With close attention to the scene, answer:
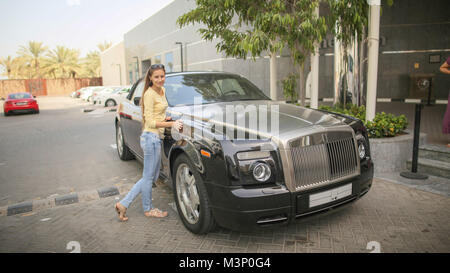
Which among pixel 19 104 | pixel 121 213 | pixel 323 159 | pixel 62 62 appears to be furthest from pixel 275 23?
pixel 62 62

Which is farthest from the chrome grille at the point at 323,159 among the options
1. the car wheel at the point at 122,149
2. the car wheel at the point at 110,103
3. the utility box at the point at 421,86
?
the car wheel at the point at 110,103

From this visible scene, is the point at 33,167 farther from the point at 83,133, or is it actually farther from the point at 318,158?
the point at 318,158

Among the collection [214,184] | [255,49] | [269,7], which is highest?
[269,7]

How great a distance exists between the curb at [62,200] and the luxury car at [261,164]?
5.05 ft

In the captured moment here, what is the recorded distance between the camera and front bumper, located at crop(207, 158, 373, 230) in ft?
9.54

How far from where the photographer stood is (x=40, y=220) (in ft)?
13.7

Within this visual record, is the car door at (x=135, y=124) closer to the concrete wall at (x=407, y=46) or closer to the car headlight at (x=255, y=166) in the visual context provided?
the car headlight at (x=255, y=166)

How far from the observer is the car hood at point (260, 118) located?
3.19m

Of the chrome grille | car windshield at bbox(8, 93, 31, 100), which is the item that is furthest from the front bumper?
car windshield at bbox(8, 93, 31, 100)

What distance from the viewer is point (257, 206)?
291 cm

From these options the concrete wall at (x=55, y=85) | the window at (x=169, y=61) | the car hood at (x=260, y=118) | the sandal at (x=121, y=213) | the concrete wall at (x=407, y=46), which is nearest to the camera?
the car hood at (x=260, y=118)

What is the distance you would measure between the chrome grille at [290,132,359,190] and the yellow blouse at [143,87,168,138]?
1.66 m
